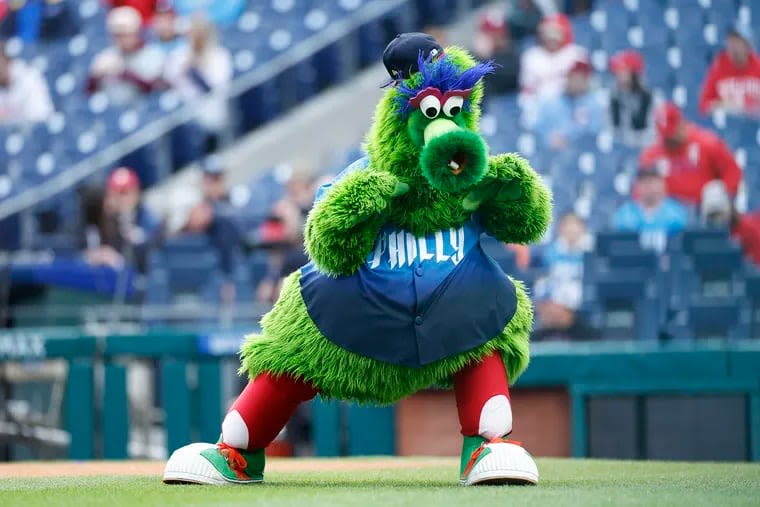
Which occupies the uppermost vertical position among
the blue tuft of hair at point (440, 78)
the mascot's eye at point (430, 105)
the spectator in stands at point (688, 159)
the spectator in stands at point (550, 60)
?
the spectator in stands at point (550, 60)

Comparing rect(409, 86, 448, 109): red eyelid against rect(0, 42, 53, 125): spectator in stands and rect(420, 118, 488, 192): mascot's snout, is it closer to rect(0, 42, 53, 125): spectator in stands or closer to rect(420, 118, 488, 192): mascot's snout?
rect(420, 118, 488, 192): mascot's snout

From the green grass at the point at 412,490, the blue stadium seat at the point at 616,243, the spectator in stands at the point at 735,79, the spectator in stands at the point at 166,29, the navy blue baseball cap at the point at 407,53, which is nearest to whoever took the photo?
the green grass at the point at 412,490

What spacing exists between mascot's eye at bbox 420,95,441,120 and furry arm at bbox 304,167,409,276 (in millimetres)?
217

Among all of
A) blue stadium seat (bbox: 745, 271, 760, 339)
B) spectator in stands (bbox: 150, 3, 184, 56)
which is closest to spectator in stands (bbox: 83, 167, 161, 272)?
spectator in stands (bbox: 150, 3, 184, 56)

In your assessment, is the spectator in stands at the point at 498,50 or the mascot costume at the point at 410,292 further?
the spectator in stands at the point at 498,50

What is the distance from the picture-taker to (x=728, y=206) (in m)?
8.80

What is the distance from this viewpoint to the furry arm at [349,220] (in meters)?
3.28

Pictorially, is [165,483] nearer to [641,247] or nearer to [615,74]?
[641,247]

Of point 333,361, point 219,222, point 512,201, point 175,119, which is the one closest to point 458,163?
point 512,201

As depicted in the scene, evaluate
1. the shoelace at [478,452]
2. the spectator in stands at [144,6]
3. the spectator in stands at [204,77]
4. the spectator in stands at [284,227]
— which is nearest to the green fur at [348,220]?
the shoelace at [478,452]

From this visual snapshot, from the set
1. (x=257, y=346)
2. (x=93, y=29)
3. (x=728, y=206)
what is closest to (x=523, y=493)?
(x=257, y=346)

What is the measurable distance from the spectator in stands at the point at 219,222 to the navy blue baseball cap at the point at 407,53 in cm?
Result: 580

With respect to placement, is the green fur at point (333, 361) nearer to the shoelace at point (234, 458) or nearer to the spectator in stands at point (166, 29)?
the shoelace at point (234, 458)

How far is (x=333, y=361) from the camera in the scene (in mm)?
3363
